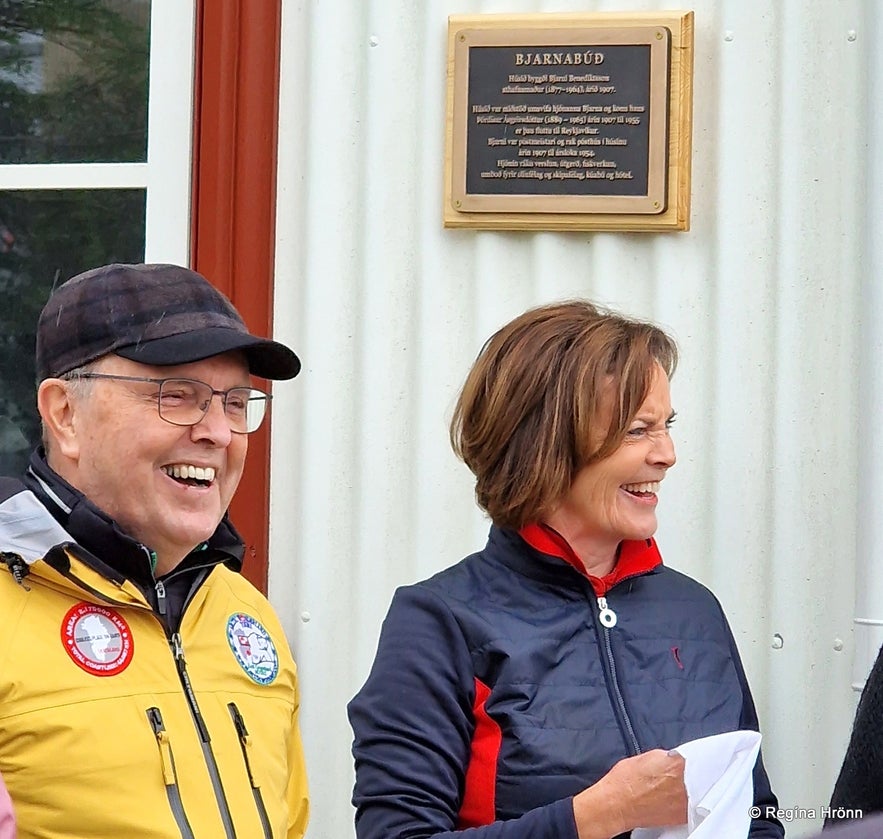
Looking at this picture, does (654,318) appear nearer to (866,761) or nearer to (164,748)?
(866,761)

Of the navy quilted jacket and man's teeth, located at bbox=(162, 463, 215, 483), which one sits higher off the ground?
man's teeth, located at bbox=(162, 463, 215, 483)

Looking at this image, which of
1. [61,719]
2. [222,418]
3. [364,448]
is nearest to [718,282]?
[364,448]

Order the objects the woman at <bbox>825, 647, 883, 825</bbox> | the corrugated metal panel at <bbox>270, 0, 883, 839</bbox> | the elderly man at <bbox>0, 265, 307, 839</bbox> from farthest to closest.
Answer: the corrugated metal panel at <bbox>270, 0, 883, 839</bbox>
the elderly man at <bbox>0, 265, 307, 839</bbox>
the woman at <bbox>825, 647, 883, 825</bbox>

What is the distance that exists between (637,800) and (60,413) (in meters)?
1.15

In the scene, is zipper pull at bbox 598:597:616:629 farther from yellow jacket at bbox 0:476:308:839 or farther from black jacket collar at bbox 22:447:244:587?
black jacket collar at bbox 22:447:244:587

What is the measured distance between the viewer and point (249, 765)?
2.37m

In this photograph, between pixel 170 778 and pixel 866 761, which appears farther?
pixel 170 778

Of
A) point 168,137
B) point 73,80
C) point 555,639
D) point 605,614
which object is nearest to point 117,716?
point 555,639

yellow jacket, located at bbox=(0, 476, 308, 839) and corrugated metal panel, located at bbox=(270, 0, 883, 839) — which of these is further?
corrugated metal panel, located at bbox=(270, 0, 883, 839)

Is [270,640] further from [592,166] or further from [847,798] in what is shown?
[592,166]

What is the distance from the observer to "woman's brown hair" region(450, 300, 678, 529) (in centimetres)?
270

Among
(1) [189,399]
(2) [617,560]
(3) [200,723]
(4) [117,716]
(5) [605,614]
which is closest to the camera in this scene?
(4) [117,716]

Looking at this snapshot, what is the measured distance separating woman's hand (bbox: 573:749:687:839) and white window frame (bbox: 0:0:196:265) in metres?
1.82

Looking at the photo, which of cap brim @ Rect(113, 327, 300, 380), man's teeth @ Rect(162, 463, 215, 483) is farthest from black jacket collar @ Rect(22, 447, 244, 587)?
cap brim @ Rect(113, 327, 300, 380)
